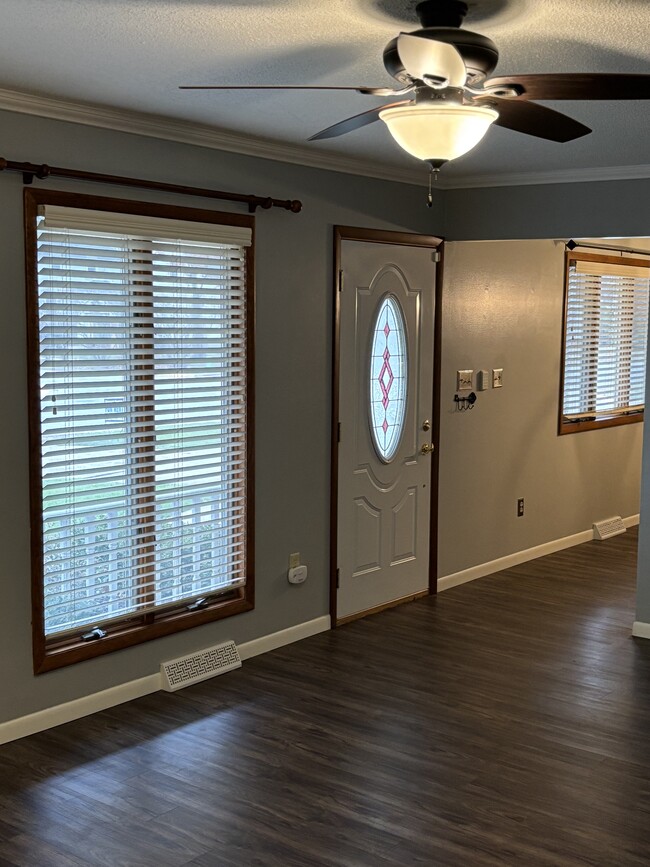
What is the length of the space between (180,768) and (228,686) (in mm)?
848

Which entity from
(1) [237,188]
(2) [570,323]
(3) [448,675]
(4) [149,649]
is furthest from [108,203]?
(2) [570,323]

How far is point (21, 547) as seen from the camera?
3832 millimetres

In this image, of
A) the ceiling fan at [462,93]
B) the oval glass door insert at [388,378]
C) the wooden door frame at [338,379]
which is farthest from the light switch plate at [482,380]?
the ceiling fan at [462,93]

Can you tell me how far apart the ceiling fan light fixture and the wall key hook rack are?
11.9 ft

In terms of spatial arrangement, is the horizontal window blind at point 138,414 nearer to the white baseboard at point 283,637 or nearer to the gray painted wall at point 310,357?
the gray painted wall at point 310,357

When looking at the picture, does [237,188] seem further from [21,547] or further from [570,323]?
[570,323]

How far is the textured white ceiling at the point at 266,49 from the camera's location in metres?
2.61

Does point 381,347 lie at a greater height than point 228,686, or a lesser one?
greater

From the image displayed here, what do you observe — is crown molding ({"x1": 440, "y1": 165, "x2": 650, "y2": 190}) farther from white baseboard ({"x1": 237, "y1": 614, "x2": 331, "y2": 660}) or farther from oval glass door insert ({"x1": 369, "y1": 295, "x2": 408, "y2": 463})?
white baseboard ({"x1": 237, "y1": 614, "x2": 331, "y2": 660})

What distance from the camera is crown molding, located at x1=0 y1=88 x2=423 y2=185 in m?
3.72

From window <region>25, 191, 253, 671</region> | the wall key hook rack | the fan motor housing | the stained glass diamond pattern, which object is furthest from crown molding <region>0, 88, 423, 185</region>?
the fan motor housing

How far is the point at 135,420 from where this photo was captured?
13.9 feet

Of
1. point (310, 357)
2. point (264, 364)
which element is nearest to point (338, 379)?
point (310, 357)

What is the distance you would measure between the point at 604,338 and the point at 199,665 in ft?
14.6
